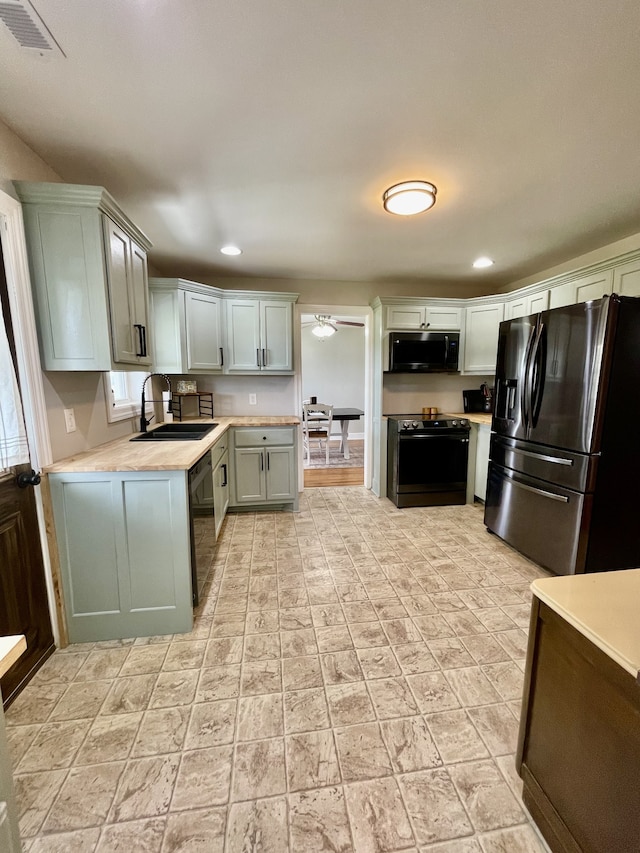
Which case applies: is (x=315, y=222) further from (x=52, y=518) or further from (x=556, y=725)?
(x=556, y=725)

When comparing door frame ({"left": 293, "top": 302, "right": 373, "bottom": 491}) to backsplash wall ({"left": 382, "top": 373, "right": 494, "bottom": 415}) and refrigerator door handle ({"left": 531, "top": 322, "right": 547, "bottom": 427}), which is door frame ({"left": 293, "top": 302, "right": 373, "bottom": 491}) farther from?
refrigerator door handle ({"left": 531, "top": 322, "right": 547, "bottom": 427})

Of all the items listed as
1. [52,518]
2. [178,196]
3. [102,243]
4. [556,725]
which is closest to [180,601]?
[52,518]

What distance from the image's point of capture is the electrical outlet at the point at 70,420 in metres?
1.89

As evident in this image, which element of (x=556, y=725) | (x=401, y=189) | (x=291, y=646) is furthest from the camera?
(x=401, y=189)

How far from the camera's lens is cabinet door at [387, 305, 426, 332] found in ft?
12.4

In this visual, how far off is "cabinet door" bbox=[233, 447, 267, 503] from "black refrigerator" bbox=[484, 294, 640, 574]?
2.25 meters

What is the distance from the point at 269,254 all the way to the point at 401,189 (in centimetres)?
149

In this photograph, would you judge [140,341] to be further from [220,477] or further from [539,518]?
[539,518]

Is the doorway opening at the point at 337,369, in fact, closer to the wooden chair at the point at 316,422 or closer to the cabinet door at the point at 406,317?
the wooden chair at the point at 316,422

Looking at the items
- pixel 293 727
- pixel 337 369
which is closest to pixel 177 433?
pixel 293 727

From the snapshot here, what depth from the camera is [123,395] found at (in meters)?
2.86

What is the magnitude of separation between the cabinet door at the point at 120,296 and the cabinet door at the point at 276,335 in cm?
158

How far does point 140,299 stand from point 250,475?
1845mm

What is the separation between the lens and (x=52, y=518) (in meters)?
1.71
